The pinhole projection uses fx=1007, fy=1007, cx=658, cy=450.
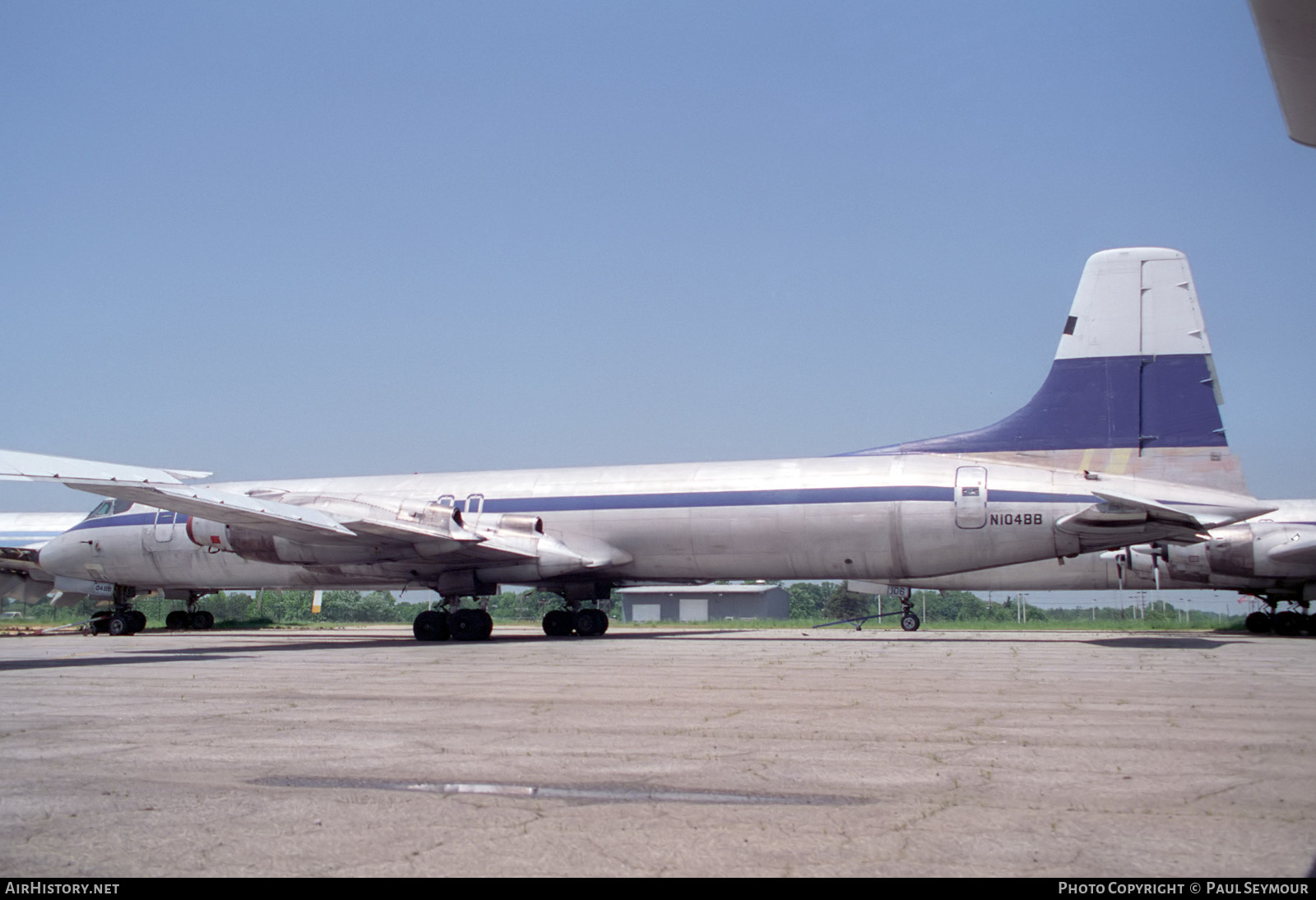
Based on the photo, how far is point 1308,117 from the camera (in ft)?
14.5

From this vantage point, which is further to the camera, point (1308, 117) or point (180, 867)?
point (1308, 117)

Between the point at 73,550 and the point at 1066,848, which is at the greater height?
the point at 73,550

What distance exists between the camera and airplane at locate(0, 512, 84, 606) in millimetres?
35281

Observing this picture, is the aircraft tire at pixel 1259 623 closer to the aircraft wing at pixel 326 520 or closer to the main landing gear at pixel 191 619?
the aircraft wing at pixel 326 520

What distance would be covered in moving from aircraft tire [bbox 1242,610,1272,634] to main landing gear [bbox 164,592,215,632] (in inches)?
1381

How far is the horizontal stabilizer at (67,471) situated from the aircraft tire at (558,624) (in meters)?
10.8

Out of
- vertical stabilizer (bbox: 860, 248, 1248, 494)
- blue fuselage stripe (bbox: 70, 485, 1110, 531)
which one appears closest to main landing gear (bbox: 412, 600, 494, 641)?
blue fuselage stripe (bbox: 70, 485, 1110, 531)

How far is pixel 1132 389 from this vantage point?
2192cm

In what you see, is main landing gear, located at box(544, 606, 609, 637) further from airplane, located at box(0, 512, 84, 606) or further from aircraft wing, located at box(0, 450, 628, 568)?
airplane, located at box(0, 512, 84, 606)

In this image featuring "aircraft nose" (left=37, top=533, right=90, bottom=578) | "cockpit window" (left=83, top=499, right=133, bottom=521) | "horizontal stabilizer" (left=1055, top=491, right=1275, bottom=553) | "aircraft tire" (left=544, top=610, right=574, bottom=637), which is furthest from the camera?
"cockpit window" (left=83, top=499, right=133, bottom=521)

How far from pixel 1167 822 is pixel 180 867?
450 cm

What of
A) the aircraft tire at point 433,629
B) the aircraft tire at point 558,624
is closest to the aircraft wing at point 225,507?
the aircraft tire at point 433,629

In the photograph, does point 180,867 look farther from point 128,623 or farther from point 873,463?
point 128,623

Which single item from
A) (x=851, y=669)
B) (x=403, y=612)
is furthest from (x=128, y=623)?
(x=403, y=612)
